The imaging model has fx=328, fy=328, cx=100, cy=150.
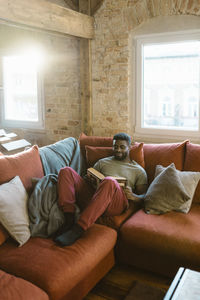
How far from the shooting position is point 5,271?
2.19 meters

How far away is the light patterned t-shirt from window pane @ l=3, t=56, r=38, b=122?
241 cm

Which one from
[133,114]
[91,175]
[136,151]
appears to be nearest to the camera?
[91,175]

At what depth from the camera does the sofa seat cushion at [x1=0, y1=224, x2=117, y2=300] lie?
6.86 feet

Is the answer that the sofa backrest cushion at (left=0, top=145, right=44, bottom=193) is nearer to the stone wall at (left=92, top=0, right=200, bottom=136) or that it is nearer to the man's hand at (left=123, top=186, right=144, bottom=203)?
the man's hand at (left=123, top=186, right=144, bottom=203)

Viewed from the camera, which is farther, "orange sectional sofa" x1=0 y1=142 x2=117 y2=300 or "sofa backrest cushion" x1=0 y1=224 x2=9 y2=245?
"sofa backrest cushion" x1=0 y1=224 x2=9 y2=245

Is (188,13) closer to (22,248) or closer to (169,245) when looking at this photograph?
(169,245)

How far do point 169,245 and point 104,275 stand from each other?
63 centimetres

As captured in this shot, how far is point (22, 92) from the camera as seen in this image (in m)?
5.63

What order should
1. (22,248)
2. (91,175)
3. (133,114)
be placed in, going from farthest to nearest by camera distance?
(133,114) < (91,175) < (22,248)

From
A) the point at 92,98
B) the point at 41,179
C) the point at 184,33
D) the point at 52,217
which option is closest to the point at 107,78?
the point at 92,98

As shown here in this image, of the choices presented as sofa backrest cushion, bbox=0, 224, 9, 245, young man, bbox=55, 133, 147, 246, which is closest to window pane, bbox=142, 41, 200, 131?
young man, bbox=55, 133, 147, 246

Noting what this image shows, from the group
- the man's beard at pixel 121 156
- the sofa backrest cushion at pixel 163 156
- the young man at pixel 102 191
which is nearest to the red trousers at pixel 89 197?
the young man at pixel 102 191

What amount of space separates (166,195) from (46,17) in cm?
229

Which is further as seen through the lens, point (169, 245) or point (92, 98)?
point (92, 98)
